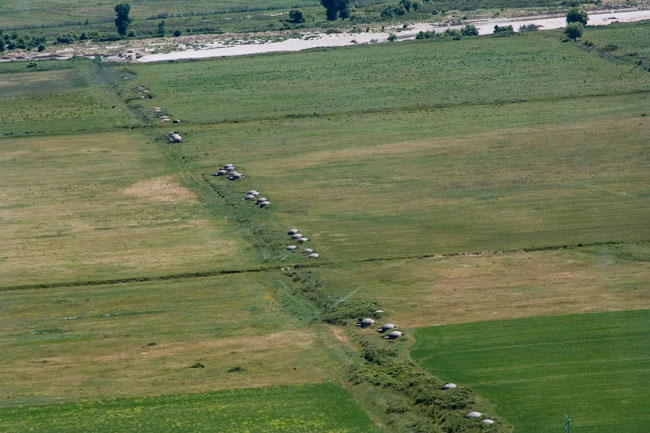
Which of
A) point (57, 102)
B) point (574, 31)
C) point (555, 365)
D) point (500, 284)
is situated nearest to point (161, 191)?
point (500, 284)

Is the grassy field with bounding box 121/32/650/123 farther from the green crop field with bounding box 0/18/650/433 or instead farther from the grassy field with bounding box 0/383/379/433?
the grassy field with bounding box 0/383/379/433

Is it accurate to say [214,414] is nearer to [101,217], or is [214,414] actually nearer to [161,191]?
[101,217]

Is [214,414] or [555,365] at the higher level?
[555,365]

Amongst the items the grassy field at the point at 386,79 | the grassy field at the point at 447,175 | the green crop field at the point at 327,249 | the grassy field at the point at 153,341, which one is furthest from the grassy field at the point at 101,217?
the grassy field at the point at 386,79

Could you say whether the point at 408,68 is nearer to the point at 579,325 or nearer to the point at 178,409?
the point at 579,325

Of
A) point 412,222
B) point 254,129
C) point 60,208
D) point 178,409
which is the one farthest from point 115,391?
point 254,129

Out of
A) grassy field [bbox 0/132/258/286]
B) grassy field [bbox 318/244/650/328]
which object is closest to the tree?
grassy field [bbox 0/132/258/286]

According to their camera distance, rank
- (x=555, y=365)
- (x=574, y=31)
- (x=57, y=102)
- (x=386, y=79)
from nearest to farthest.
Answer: (x=555, y=365) → (x=57, y=102) → (x=386, y=79) → (x=574, y=31)

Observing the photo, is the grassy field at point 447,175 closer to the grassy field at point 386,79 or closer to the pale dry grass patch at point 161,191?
the pale dry grass patch at point 161,191
